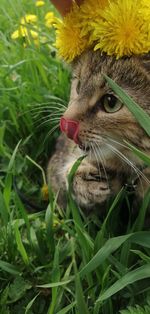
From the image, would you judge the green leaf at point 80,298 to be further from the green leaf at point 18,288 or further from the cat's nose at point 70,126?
the cat's nose at point 70,126

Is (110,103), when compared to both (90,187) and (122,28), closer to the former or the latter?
(122,28)

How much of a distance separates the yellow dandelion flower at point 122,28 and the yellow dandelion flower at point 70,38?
0.09 meters

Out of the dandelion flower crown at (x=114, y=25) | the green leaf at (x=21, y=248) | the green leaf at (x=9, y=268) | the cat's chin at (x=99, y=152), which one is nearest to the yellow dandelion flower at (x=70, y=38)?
the dandelion flower crown at (x=114, y=25)

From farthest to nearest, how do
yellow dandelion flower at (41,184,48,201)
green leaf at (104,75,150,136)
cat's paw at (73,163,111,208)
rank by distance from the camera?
yellow dandelion flower at (41,184,48,201), cat's paw at (73,163,111,208), green leaf at (104,75,150,136)

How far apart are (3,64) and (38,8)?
901 mm

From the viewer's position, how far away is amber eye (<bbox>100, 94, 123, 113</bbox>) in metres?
1.42

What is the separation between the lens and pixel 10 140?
7.22ft

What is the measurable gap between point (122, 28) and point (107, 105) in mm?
227

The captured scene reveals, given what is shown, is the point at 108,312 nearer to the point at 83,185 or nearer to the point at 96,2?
the point at 83,185

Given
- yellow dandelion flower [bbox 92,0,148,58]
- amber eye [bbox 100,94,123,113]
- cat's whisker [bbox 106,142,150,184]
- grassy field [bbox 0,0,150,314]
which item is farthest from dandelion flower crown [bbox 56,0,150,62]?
grassy field [bbox 0,0,150,314]

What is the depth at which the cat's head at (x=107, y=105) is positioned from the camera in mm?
1408

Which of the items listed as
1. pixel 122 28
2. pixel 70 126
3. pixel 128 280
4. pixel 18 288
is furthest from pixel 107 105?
pixel 18 288

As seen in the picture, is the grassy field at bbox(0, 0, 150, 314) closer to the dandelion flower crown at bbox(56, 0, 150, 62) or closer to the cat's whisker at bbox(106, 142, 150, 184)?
the cat's whisker at bbox(106, 142, 150, 184)

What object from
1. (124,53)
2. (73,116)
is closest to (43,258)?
(73,116)
